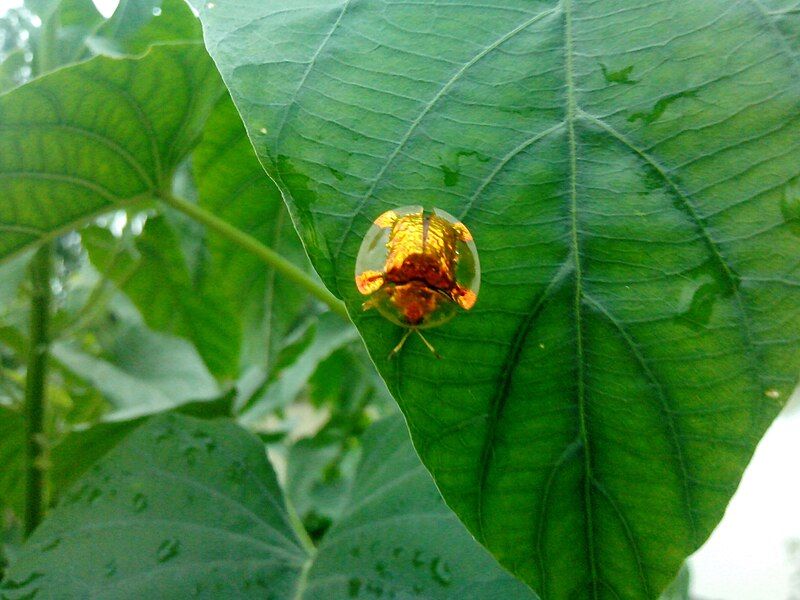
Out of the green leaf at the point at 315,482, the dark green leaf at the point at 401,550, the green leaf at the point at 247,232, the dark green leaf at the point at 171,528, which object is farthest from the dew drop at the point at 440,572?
the green leaf at the point at 315,482

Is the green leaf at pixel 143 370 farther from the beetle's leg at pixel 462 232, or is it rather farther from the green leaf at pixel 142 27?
the beetle's leg at pixel 462 232

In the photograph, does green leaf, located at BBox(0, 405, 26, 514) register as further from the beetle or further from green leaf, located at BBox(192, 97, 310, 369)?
the beetle

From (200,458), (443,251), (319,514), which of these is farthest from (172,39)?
(319,514)

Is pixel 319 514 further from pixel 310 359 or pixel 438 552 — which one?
pixel 438 552

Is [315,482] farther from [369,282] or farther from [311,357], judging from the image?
[369,282]

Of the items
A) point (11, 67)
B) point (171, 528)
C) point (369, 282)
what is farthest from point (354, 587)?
point (11, 67)

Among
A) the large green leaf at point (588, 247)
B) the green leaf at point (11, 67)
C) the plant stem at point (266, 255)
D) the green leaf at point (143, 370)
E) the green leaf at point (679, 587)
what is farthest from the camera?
the green leaf at point (143, 370)
